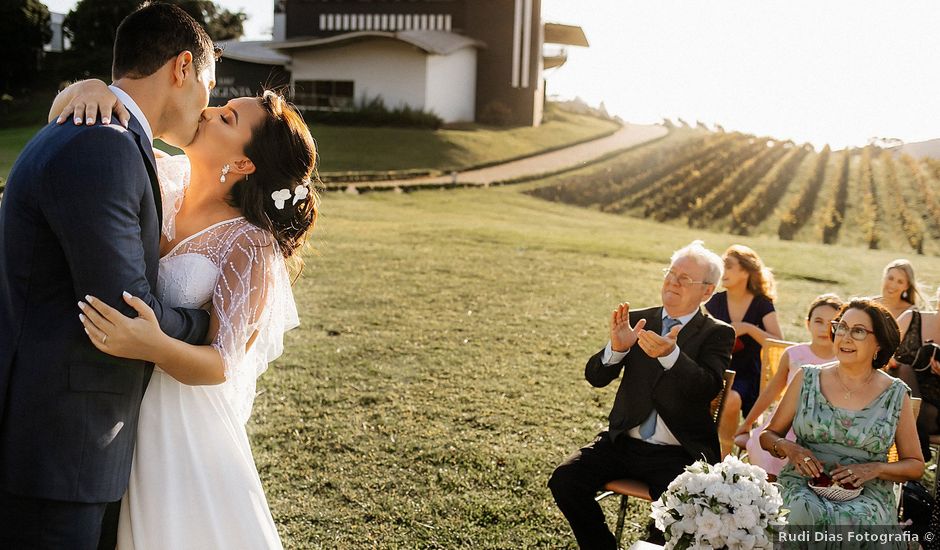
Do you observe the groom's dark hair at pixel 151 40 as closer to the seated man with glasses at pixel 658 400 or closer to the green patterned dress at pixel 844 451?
the seated man with glasses at pixel 658 400

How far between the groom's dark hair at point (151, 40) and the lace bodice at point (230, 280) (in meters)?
0.62

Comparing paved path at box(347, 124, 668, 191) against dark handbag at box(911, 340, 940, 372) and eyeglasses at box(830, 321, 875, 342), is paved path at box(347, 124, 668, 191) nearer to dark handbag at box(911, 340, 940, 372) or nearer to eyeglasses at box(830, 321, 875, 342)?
dark handbag at box(911, 340, 940, 372)

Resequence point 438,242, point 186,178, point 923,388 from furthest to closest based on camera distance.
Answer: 1. point 438,242
2. point 923,388
3. point 186,178

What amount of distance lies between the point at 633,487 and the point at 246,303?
2568 millimetres

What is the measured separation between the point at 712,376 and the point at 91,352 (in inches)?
130

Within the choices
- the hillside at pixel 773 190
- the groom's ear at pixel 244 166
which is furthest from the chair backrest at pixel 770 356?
the hillside at pixel 773 190

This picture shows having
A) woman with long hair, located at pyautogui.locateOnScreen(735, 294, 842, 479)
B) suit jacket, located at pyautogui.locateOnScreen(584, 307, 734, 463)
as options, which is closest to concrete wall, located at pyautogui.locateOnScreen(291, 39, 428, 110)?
woman with long hair, located at pyautogui.locateOnScreen(735, 294, 842, 479)

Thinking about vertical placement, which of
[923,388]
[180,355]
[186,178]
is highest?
[186,178]

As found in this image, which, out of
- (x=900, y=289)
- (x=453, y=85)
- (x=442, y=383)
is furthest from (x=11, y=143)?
(x=900, y=289)

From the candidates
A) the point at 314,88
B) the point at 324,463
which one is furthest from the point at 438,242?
the point at 314,88

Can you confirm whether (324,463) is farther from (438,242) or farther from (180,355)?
(438,242)

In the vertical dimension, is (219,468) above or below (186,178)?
below

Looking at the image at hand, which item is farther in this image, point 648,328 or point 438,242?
point 438,242

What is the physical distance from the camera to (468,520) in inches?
202
